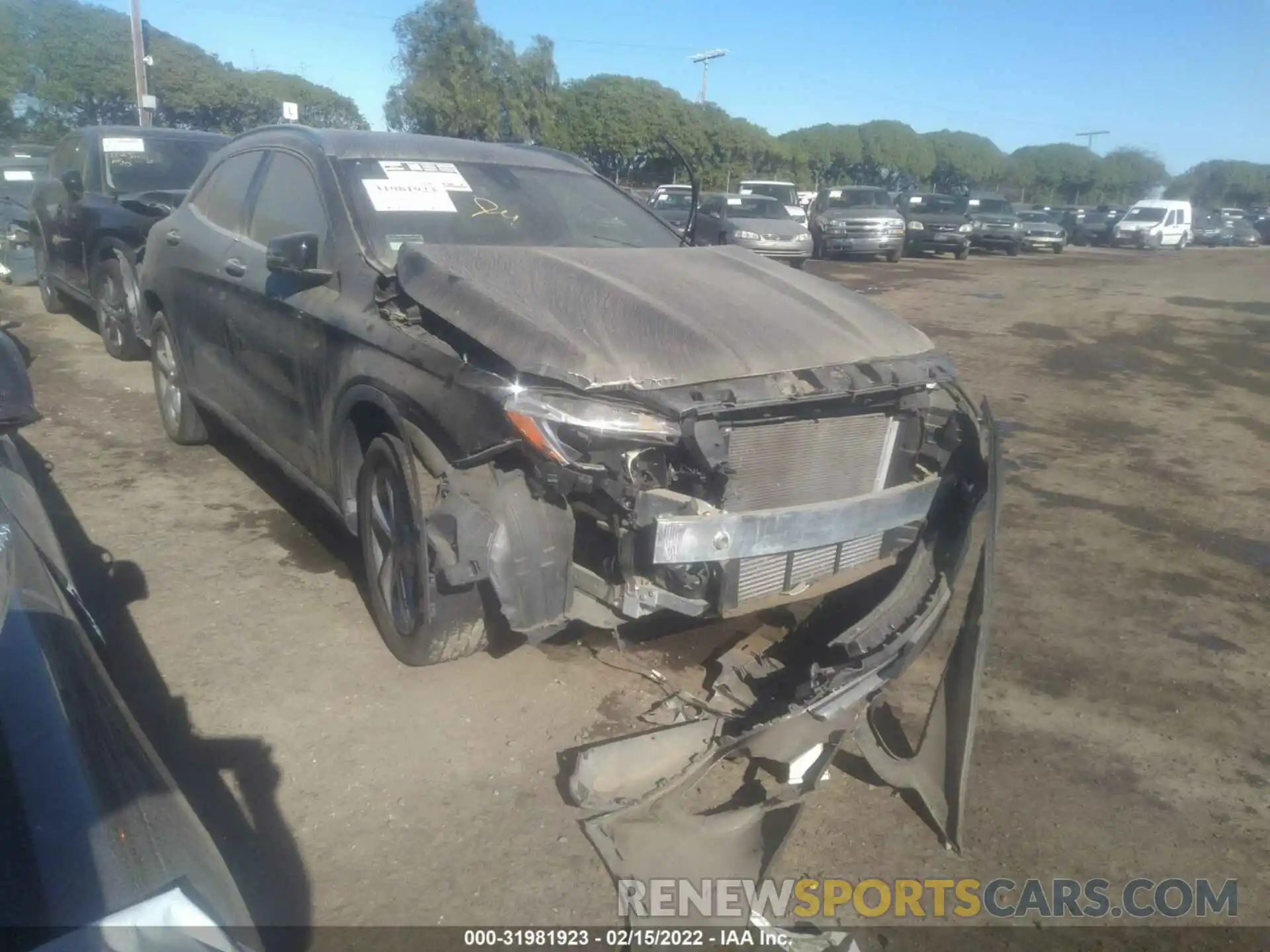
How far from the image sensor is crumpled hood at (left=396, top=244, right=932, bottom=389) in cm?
282

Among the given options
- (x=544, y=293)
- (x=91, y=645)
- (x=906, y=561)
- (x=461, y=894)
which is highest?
A: (x=544, y=293)

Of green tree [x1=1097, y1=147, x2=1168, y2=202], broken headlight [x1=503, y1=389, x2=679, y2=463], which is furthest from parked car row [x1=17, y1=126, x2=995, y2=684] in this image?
green tree [x1=1097, y1=147, x2=1168, y2=202]

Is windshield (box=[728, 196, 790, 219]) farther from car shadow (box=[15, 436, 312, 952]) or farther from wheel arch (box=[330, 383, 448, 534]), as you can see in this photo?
car shadow (box=[15, 436, 312, 952])

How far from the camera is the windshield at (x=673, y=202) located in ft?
66.7

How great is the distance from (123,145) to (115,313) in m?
1.69

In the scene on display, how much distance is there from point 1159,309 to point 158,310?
15250 millimetres

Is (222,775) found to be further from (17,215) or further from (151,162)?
(17,215)

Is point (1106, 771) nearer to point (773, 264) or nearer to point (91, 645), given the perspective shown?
point (773, 264)

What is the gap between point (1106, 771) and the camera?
10.5ft

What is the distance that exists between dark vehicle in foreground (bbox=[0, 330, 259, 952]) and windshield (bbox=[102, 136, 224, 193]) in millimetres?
7605

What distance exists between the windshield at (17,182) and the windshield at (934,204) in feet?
64.4

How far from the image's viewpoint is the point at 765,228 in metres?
17.1

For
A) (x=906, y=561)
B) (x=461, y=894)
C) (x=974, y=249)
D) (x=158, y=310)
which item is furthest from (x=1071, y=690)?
(x=974, y=249)

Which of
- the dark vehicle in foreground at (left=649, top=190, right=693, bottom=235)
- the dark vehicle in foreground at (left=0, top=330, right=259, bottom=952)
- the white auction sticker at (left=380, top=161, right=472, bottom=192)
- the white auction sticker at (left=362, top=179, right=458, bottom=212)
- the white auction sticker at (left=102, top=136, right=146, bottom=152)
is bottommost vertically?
the dark vehicle in foreground at (left=0, top=330, right=259, bottom=952)
